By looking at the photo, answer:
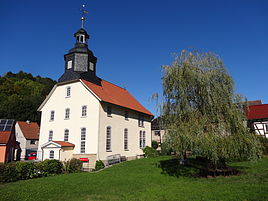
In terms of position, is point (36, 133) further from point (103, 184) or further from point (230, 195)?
point (230, 195)

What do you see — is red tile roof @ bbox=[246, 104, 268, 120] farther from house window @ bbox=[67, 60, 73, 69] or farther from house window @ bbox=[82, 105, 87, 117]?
house window @ bbox=[67, 60, 73, 69]

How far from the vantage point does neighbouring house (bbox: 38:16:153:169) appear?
63.6 ft

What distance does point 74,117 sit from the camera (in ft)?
69.5

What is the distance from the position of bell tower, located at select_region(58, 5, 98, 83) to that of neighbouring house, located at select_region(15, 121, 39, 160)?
20044 mm

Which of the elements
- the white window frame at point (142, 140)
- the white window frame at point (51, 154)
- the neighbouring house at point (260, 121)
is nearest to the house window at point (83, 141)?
the white window frame at point (51, 154)

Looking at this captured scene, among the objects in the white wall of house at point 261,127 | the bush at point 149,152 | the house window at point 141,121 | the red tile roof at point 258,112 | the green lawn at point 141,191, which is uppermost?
the red tile roof at point 258,112

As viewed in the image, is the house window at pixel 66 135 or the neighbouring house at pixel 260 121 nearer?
the house window at pixel 66 135

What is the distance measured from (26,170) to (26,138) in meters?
26.1

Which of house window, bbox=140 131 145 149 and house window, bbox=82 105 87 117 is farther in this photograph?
house window, bbox=140 131 145 149

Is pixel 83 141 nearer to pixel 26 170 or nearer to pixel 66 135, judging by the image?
pixel 66 135

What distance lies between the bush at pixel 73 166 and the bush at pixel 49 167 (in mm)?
509

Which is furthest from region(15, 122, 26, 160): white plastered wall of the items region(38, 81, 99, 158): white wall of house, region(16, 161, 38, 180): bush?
region(16, 161, 38, 180): bush

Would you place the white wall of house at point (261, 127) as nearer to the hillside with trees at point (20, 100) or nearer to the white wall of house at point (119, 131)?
the white wall of house at point (119, 131)

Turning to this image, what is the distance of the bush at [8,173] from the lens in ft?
41.0
